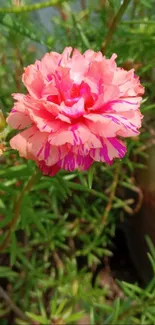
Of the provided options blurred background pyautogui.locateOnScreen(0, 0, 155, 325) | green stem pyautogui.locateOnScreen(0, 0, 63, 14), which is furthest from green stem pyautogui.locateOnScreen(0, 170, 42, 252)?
green stem pyautogui.locateOnScreen(0, 0, 63, 14)

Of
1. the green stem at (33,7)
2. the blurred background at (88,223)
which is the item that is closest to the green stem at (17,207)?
the blurred background at (88,223)

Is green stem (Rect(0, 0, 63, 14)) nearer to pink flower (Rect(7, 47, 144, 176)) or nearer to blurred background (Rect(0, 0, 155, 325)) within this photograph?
pink flower (Rect(7, 47, 144, 176))

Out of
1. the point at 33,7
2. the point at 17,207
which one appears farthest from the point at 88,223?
the point at 33,7

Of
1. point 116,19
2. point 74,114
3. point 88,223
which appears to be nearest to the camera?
point 74,114

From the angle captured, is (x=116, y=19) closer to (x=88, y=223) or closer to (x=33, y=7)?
(x=33, y=7)

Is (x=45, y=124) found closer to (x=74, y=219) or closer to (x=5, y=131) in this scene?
(x=5, y=131)

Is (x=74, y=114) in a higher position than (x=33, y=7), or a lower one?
lower

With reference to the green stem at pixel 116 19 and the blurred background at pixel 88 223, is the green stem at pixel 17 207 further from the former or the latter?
the green stem at pixel 116 19
